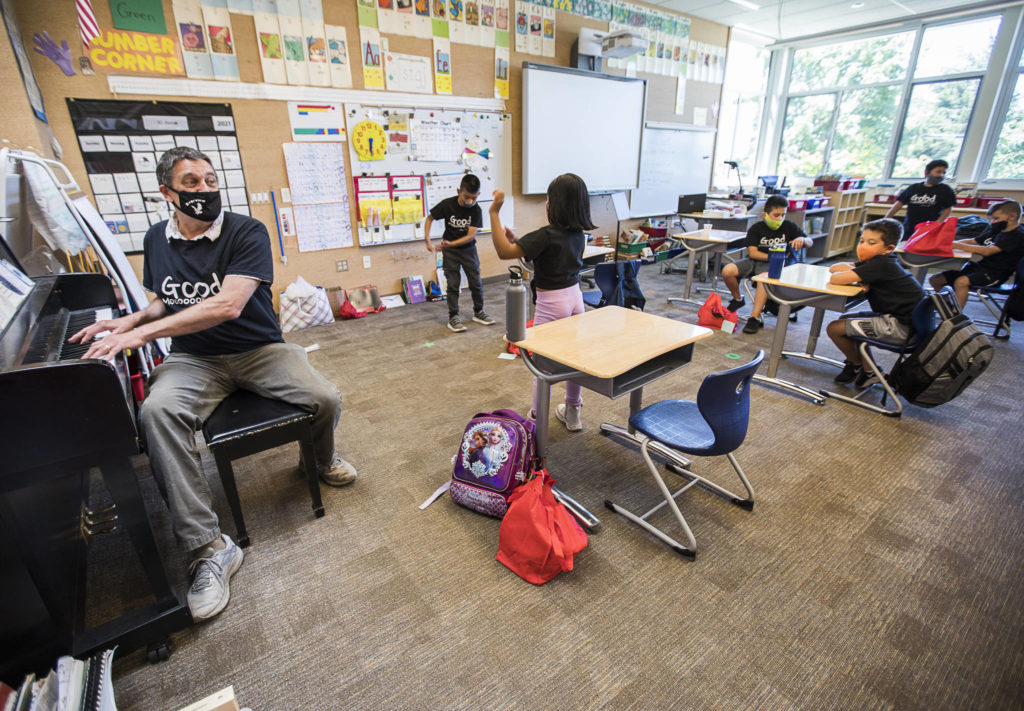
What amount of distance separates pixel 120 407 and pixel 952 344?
3563 millimetres

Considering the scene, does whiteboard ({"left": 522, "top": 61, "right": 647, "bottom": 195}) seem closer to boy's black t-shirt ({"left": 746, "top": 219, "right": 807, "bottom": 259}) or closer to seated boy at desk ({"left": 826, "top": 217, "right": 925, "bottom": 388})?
boy's black t-shirt ({"left": 746, "top": 219, "right": 807, "bottom": 259})

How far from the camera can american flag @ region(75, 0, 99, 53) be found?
318cm

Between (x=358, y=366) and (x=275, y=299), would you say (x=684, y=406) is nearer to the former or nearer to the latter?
(x=358, y=366)

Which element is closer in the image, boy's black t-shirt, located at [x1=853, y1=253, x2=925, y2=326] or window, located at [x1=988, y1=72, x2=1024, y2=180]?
boy's black t-shirt, located at [x1=853, y1=253, x2=925, y2=326]

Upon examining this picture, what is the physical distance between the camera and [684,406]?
2.12 meters

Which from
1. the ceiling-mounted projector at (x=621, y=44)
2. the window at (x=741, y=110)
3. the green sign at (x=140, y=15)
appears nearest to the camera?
the green sign at (x=140, y=15)

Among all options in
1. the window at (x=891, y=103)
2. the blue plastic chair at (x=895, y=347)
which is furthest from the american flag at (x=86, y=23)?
the window at (x=891, y=103)

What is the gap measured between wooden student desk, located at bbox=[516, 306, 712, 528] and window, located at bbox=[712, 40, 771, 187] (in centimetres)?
685

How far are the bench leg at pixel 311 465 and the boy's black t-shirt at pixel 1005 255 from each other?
5348 millimetres

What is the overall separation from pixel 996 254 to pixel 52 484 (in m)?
6.11

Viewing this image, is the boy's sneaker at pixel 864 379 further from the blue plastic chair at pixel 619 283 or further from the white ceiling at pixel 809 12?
the white ceiling at pixel 809 12

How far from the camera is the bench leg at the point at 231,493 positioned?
5.63 ft

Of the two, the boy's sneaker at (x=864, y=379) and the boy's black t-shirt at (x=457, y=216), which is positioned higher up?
the boy's black t-shirt at (x=457, y=216)

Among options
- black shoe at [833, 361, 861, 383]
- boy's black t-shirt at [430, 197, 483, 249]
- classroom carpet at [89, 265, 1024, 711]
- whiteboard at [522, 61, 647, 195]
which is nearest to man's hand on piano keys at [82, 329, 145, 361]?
classroom carpet at [89, 265, 1024, 711]
